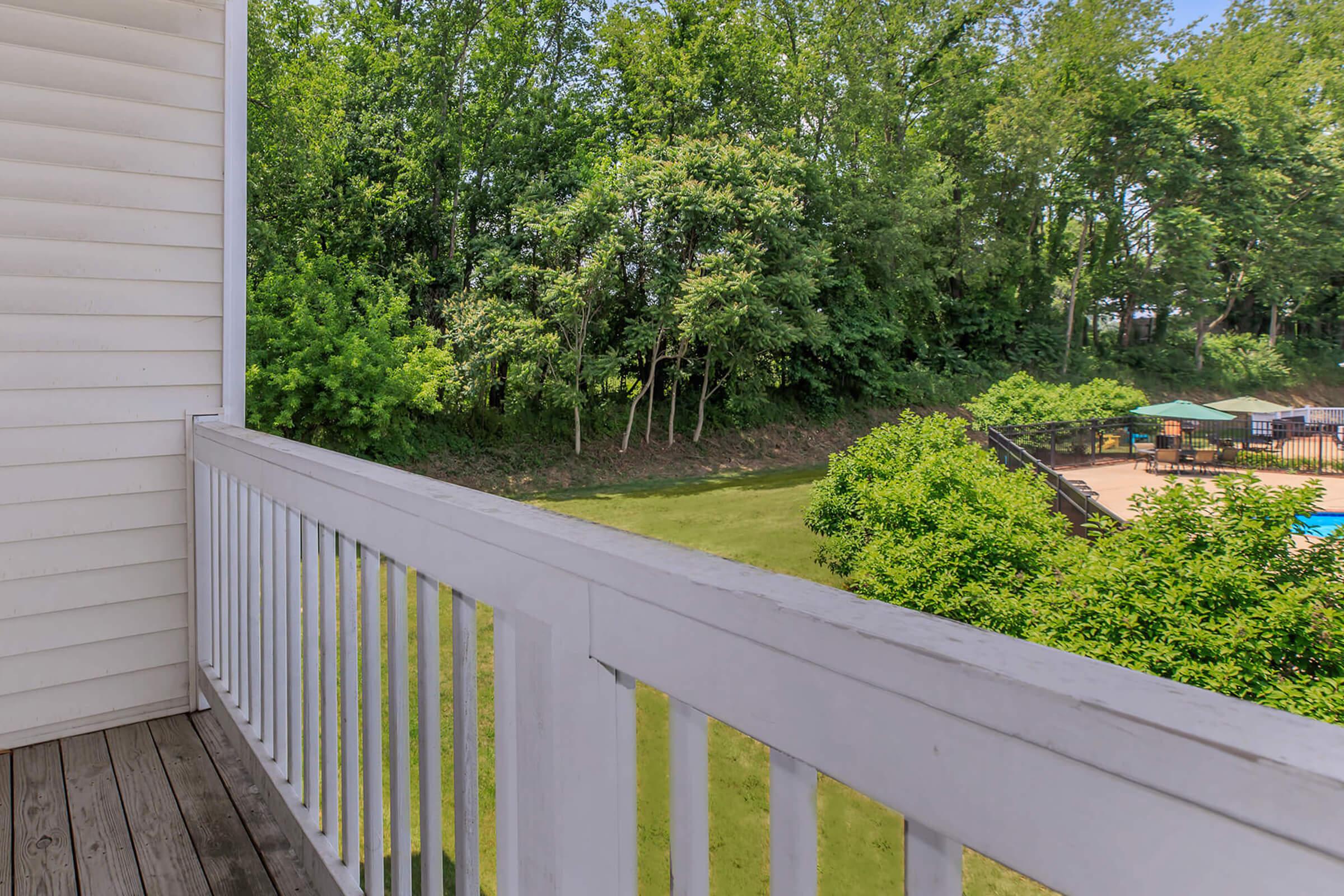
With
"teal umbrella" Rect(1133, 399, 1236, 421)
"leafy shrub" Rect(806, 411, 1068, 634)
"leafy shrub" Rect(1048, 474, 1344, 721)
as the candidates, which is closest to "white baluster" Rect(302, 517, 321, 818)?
"leafy shrub" Rect(806, 411, 1068, 634)

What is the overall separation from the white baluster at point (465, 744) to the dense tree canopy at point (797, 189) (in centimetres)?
879

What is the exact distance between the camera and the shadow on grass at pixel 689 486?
A: 387 inches

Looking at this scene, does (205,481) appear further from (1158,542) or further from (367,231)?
(367,231)

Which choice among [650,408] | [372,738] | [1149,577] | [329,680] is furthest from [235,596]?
[650,408]

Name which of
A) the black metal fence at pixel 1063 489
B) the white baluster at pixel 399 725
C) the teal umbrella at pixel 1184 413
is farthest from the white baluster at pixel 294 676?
the teal umbrella at pixel 1184 413

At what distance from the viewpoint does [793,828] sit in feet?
1.43

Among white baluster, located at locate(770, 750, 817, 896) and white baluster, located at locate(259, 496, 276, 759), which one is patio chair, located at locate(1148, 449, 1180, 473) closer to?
white baluster, located at locate(259, 496, 276, 759)

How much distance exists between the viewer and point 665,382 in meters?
12.0

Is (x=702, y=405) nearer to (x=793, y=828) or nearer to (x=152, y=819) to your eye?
(x=152, y=819)

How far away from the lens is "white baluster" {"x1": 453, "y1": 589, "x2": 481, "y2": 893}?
2.45ft

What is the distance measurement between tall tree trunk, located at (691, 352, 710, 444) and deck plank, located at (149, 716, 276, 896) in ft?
32.6

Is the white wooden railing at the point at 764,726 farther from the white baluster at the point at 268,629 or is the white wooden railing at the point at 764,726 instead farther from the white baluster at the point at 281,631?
the white baluster at the point at 268,629

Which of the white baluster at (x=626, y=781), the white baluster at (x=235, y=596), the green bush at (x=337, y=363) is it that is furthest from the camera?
the green bush at (x=337, y=363)

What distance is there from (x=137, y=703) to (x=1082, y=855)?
6.90ft
